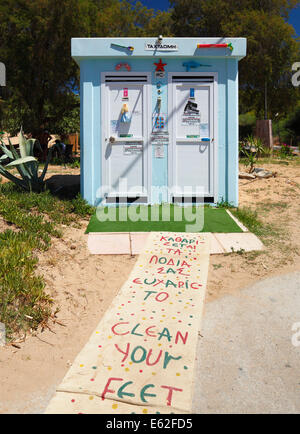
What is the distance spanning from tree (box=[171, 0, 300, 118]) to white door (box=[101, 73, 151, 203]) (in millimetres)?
14581

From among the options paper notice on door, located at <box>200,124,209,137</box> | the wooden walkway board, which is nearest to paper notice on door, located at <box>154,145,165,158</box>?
paper notice on door, located at <box>200,124,209,137</box>

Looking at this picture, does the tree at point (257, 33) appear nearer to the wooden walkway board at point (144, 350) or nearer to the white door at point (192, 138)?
the white door at point (192, 138)

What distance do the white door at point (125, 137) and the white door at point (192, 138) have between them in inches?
20.7

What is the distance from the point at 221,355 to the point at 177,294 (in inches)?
46.5

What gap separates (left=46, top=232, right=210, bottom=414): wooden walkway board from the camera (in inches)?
118

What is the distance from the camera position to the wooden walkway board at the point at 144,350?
9.87 ft

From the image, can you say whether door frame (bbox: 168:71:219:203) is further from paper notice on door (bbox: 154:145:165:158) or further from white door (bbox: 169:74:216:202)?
paper notice on door (bbox: 154:145:165:158)

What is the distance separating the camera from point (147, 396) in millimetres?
3055

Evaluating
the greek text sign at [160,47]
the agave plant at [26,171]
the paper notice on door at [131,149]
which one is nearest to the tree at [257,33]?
the greek text sign at [160,47]

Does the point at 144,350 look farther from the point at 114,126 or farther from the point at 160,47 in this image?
the point at 160,47

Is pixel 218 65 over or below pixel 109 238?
over
